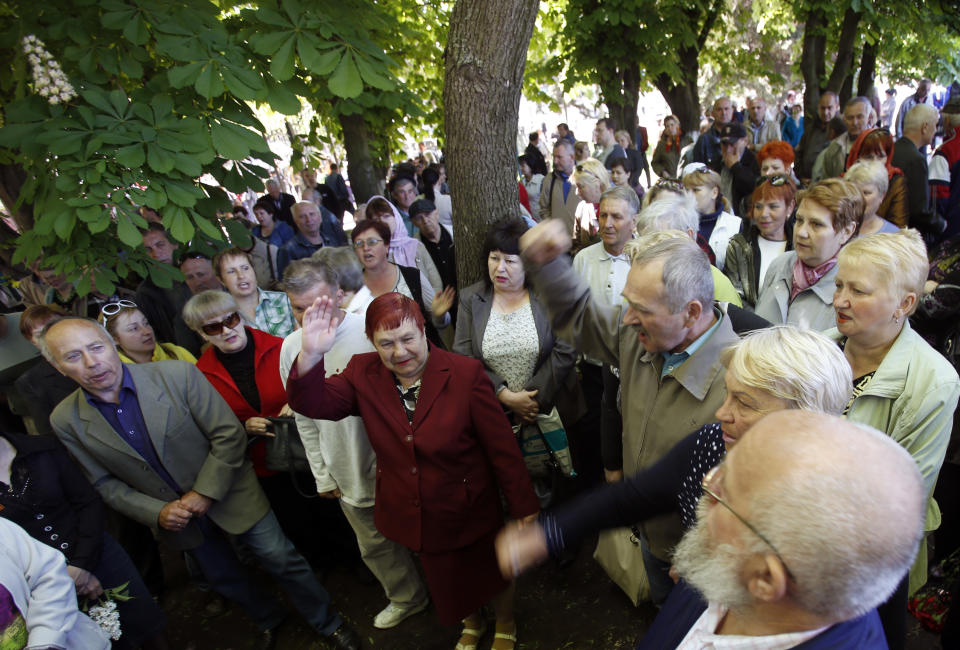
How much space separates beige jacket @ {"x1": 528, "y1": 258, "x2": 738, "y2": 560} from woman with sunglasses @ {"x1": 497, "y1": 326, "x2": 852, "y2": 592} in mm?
187

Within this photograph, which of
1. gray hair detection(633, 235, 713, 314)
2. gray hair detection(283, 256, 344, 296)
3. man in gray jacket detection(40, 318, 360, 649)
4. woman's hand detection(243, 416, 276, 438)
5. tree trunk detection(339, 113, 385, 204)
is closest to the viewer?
gray hair detection(633, 235, 713, 314)

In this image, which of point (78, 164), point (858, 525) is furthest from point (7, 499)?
point (858, 525)

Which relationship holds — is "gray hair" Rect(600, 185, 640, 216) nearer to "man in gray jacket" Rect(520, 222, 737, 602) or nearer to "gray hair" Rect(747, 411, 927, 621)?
"man in gray jacket" Rect(520, 222, 737, 602)

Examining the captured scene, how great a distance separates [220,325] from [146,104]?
52.0 inches

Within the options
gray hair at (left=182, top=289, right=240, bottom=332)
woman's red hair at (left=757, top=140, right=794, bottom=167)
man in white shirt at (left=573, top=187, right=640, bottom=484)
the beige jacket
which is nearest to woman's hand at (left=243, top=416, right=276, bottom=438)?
gray hair at (left=182, top=289, right=240, bottom=332)

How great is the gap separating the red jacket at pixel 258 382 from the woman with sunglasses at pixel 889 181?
439cm

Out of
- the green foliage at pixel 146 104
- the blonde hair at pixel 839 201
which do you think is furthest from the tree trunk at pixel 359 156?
the blonde hair at pixel 839 201

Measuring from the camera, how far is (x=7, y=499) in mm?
2230

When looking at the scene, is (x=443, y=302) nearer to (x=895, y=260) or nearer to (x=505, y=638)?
(x=505, y=638)

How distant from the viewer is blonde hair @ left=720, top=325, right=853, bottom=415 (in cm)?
144

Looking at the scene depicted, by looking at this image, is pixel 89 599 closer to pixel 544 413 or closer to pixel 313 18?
pixel 544 413

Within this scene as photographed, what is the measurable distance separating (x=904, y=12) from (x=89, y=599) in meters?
11.7

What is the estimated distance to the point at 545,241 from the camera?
212 cm

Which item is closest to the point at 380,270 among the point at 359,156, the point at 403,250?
the point at 403,250
